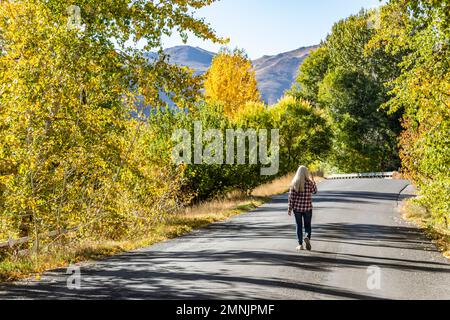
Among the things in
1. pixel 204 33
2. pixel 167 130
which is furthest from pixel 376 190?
pixel 204 33

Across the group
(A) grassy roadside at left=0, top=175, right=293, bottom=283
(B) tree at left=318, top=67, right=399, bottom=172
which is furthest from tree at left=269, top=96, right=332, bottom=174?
(A) grassy roadside at left=0, top=175, right=293, bottom=283

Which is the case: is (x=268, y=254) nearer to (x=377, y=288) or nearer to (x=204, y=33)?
(x=377, y=288)

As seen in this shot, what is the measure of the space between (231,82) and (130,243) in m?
44.1

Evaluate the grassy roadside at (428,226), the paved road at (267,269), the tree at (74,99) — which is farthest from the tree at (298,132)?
the tree at (74,99)

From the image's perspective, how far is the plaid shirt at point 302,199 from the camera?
13.2 m

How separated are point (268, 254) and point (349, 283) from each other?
3.37 metres

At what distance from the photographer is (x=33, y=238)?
1259 cm

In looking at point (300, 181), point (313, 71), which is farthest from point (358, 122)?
point (300, 181)

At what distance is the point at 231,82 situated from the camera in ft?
190

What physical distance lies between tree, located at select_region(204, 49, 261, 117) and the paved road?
129ft

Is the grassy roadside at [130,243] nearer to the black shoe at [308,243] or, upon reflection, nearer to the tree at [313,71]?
the black shoe at [308,243]

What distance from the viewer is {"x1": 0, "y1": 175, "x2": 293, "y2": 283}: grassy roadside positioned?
1080 centimetres

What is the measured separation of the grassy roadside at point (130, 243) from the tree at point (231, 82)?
25.7 meters

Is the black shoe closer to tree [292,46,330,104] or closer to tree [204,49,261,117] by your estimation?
tree [204,49,261,117]
